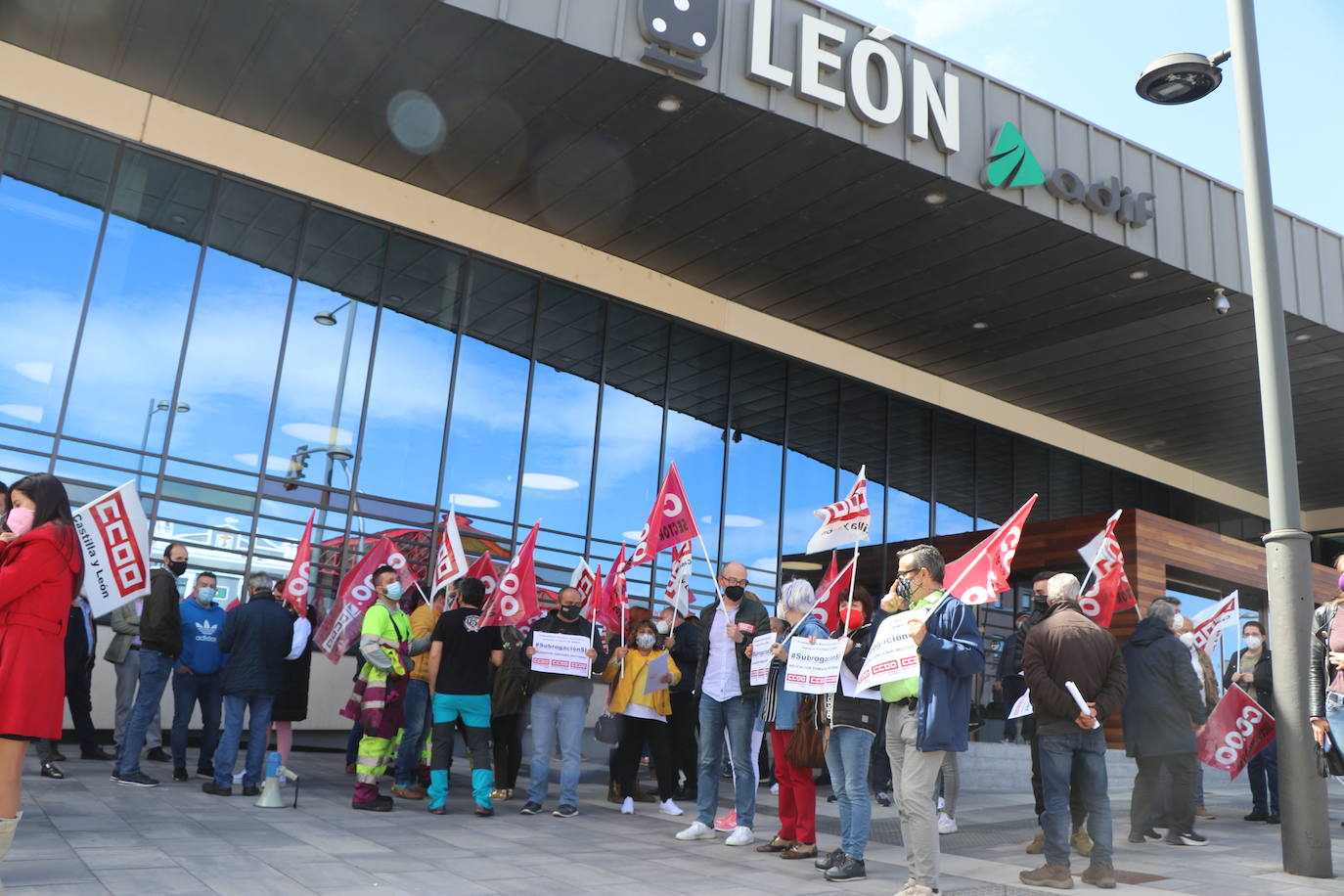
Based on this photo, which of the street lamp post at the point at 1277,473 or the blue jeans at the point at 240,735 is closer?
the street lamp post at the point at 1277,473

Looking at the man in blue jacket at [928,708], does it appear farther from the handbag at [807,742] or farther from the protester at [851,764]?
the handbag at [807,742]

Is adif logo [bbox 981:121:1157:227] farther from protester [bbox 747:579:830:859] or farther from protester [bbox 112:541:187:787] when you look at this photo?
protester [bbox 112:541:187:787]

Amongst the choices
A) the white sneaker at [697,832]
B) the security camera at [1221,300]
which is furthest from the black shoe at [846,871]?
the security camera at [1221,300]

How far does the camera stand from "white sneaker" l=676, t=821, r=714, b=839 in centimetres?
775

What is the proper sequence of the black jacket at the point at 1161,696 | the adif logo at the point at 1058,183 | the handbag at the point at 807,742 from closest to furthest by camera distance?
1. the handbag at the point at 807,742
2. the black jacket at the point at 1161,696
3. the adif logo at the point at 1058,183

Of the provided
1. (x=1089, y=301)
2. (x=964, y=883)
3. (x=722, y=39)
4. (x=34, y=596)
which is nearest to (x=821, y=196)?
(x=722, y=39)

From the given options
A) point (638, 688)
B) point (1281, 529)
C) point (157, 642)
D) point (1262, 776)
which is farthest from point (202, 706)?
point (1262, 776)

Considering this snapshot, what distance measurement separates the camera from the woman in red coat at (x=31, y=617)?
466 centimetres

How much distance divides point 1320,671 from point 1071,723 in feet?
6.15

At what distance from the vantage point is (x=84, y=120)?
465 inches

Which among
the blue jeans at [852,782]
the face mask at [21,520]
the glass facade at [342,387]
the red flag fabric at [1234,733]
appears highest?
the glass facade at [342,387]

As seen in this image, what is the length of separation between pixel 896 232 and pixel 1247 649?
248 inches

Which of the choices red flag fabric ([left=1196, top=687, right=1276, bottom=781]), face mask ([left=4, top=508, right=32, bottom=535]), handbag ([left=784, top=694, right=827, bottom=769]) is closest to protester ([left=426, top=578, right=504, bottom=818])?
handbag ([left=784, top=694, right=827, bottom=769])

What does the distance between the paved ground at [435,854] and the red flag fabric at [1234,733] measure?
0.72 metres
